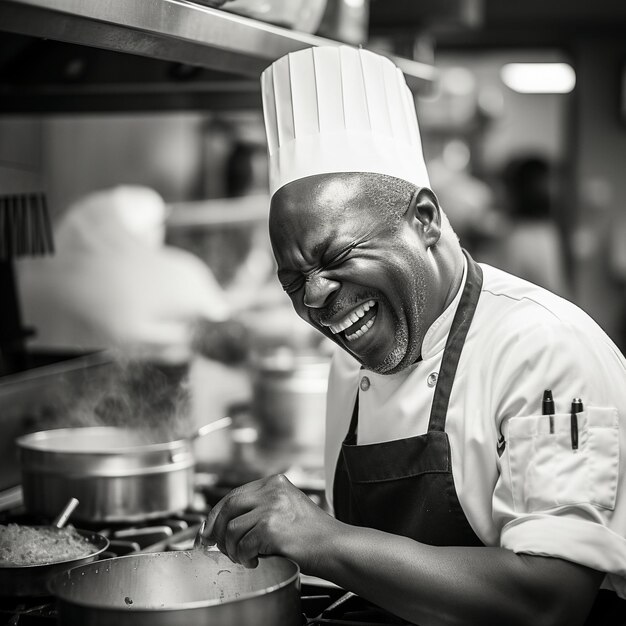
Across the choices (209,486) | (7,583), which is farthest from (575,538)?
(209,486)

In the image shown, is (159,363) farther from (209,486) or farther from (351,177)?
(351,177)

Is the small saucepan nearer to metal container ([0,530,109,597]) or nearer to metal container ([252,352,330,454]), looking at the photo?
metal container ([0,530,109,597])

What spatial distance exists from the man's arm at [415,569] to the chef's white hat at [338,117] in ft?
1.70

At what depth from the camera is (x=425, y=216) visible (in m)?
1.53

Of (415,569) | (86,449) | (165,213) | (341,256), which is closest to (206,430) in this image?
(86,449)

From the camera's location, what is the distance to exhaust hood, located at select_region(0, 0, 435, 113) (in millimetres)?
1384

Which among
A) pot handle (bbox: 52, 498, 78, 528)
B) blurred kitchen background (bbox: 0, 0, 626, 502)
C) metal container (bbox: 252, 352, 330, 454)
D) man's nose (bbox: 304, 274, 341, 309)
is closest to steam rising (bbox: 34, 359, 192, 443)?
blurred kitchen background (bbox: 0, 0, 626, 502)

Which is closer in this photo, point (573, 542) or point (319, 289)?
point (573, 542)

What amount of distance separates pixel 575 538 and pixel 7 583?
2.88ft

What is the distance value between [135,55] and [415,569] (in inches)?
56.9

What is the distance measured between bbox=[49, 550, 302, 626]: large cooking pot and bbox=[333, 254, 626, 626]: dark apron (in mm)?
262

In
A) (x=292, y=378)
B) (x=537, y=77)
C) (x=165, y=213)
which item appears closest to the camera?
(x=292, y=378)

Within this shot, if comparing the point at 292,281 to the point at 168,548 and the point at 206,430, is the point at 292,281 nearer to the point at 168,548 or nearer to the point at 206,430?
the point at 168,548

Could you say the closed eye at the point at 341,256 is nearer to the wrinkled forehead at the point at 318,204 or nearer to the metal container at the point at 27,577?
the wrinkled forehead at the point at 318,204
